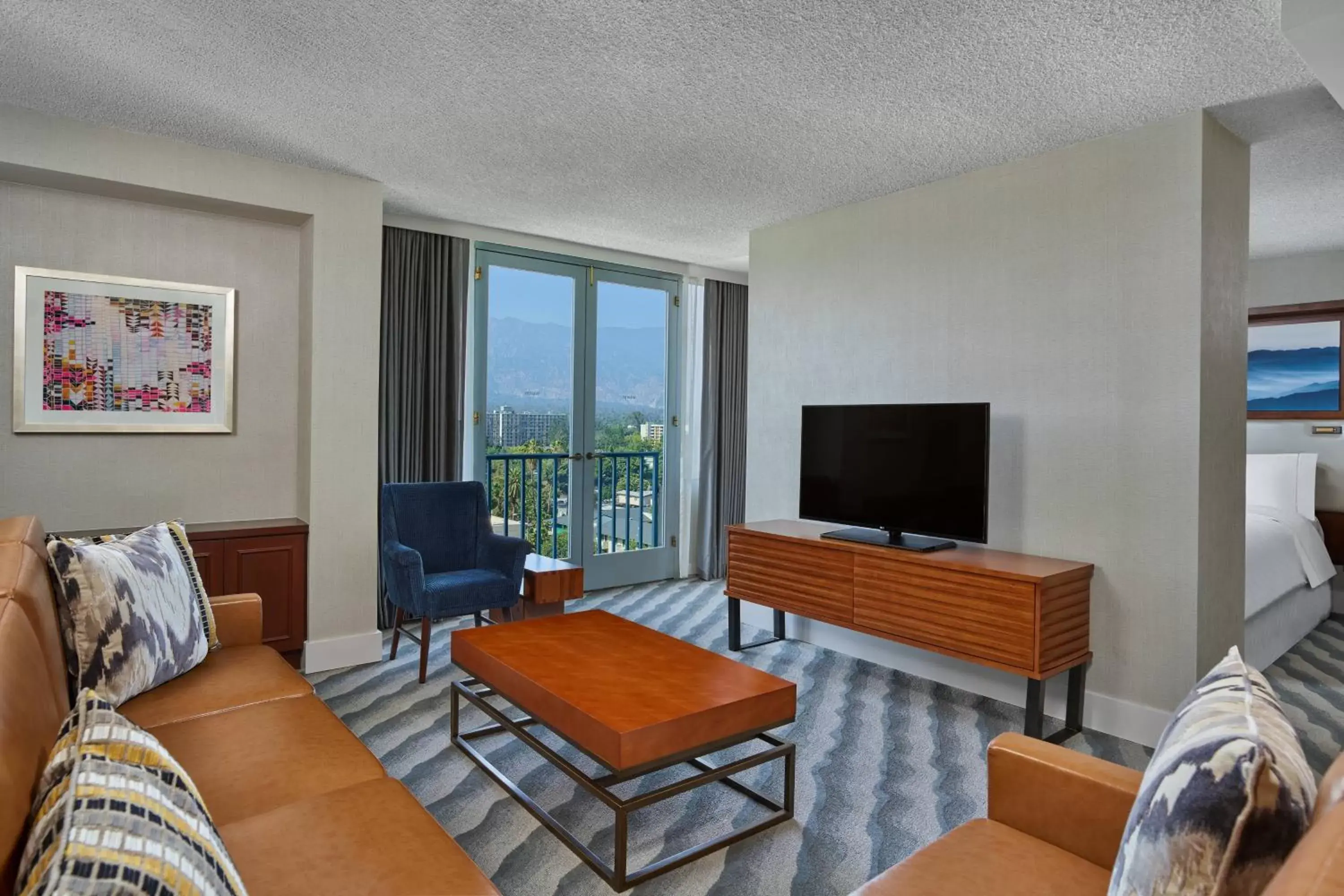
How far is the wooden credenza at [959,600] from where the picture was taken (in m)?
2.96

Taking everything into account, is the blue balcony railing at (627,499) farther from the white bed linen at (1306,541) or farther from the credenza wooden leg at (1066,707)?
the white bed linen at (1306,541)

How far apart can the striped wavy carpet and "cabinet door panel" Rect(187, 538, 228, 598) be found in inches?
24.3

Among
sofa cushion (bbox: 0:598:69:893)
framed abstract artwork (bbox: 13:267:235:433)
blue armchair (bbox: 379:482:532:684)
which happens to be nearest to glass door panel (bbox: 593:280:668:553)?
blue armchair (bbox: 379:482:532:684)

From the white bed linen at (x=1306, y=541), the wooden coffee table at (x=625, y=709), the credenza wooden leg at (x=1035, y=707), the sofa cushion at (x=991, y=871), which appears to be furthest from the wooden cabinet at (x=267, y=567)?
the white bed linen at (x=1306, y=541)

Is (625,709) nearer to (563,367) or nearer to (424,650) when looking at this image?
(424,650)

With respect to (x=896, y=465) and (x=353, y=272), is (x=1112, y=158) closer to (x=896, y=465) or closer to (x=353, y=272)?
(x=896, y=465)

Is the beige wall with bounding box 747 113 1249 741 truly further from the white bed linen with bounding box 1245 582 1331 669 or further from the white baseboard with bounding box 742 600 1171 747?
the white bed linen with bounding box 1245 582 1331 669

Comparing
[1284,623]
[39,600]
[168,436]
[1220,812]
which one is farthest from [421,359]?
[1284,623]

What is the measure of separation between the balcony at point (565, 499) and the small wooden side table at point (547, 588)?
0.84m

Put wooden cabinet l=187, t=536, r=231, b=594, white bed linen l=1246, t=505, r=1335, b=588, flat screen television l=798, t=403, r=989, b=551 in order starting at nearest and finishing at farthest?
1. flat screen television l=798, t=403, r=989, b=551
2. wooden cabinet l=187, t=536, r=231, b=594
3. white bed linen l=1246, t=505, r=1335, b=588

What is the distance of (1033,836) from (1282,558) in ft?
12.0

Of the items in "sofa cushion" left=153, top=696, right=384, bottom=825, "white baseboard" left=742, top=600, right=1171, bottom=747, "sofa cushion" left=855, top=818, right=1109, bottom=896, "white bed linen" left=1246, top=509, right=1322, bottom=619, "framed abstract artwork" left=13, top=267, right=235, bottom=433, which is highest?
"framed abstract artwork" left=13, top=267, right=235, bottom=433

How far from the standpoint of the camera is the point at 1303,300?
207 inches

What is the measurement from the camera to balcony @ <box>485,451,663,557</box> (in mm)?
5250
